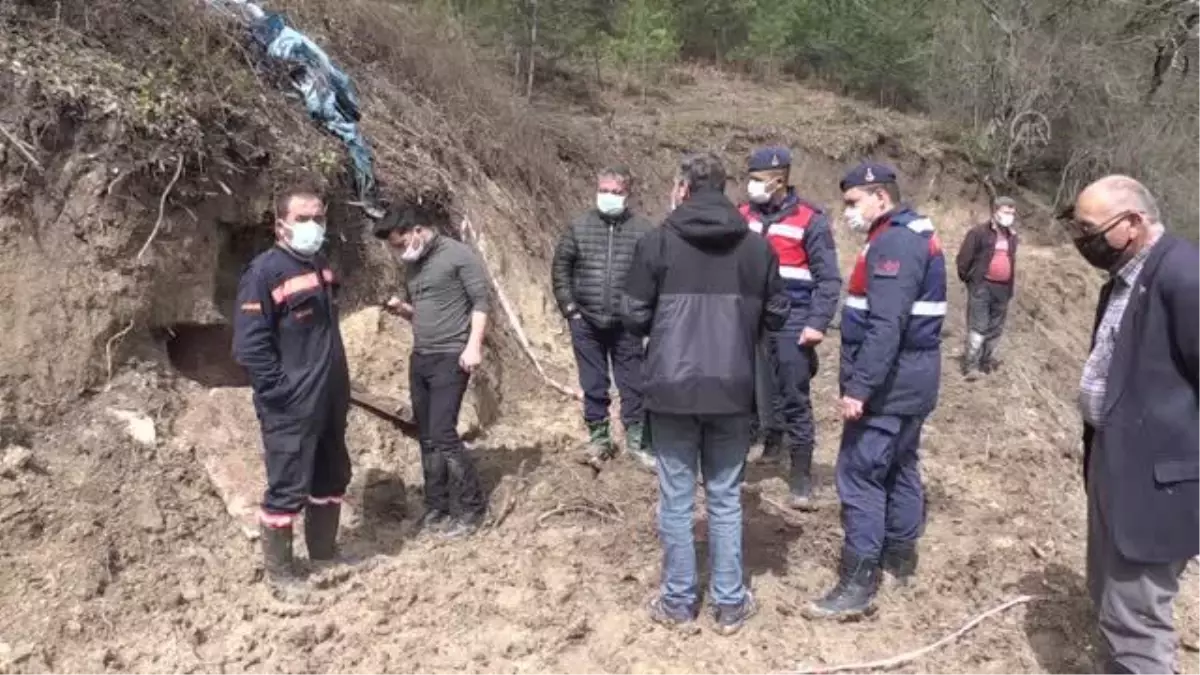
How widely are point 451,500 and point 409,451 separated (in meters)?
0.95

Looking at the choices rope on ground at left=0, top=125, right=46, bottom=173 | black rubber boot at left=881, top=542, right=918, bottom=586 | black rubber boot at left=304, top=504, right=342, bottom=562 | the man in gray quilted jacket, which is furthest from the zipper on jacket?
rope on ground at left=0, top=125, right=46, bottom=173

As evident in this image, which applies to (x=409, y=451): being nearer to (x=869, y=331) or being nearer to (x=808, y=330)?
(x=808, y=330)

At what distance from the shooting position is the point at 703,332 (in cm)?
404

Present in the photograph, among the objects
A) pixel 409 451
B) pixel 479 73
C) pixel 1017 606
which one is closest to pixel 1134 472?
pixel 1017 606

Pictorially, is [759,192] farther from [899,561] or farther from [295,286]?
[295,286]

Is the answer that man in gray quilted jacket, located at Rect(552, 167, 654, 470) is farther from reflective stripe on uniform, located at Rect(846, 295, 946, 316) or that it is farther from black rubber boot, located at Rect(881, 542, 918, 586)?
reflective stripe on uniform, located at Rect(846, 295, 946, 316)

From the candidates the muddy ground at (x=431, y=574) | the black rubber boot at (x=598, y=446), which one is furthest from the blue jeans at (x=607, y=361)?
A: the muddy ground at (x=431, y=574)

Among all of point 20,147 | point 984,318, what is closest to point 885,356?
point 20,147

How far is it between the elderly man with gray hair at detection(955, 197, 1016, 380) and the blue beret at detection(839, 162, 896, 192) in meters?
6.15

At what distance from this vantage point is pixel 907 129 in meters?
18.0

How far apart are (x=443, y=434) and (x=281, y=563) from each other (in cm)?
107

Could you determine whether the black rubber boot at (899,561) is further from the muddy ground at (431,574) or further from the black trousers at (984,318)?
the black trousers at (984,318)

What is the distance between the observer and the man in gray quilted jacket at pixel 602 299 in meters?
5.99

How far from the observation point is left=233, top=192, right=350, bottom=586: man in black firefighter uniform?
4.49 metres
